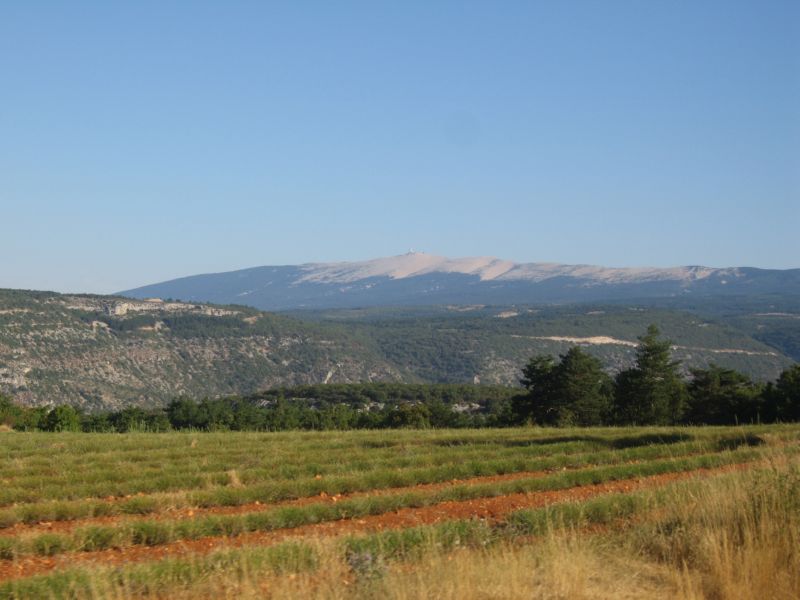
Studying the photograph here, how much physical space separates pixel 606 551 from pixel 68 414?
3575 cm

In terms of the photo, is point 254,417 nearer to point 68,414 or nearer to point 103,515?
point 68,414

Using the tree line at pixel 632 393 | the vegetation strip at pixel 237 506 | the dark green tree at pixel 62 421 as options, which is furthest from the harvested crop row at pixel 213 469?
the tree line at pixel 632 393

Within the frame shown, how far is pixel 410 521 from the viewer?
12.0 meters

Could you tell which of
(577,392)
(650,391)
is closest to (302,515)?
(577,392)

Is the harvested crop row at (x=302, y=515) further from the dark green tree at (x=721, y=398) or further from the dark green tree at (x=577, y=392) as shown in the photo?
the dark green tree at (x=577, y=392)

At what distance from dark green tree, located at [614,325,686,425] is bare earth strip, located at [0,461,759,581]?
1284 inches

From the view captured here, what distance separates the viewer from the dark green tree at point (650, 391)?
46938 mm

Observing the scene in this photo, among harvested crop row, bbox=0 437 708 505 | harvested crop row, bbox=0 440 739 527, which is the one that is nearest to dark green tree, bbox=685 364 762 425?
harvested crop row, bbox=0 437 708 505

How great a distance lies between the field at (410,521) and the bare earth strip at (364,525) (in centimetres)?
5

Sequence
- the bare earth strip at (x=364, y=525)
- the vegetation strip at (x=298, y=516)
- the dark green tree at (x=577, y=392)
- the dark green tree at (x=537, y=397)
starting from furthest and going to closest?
the dark green tree at (x=537, y=397) → the dark green tree at (x=577, y=392) → the vegetation strip at (x=298, y=516) → the bare earth strip at (x=364, y=525)

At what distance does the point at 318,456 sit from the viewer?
748 inches

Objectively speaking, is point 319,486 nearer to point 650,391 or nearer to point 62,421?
point 62,421

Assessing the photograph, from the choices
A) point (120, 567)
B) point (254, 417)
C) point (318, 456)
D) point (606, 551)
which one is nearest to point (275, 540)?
point (120, 567)

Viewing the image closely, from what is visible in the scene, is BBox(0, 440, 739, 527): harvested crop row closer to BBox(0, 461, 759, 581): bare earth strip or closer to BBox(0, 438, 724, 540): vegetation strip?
BBox(0, 438, 724, 540): vegetation strip
